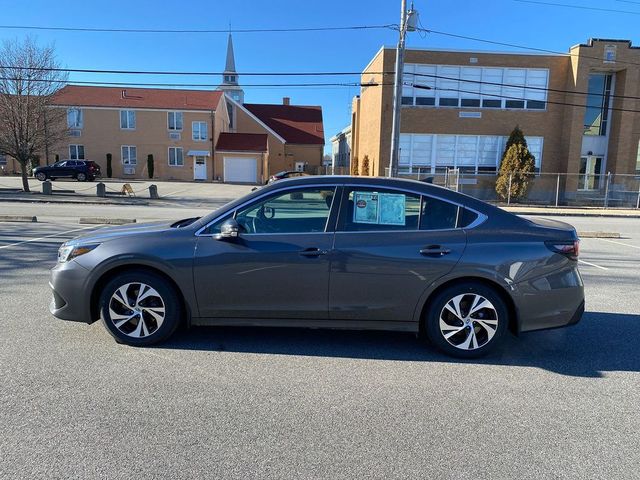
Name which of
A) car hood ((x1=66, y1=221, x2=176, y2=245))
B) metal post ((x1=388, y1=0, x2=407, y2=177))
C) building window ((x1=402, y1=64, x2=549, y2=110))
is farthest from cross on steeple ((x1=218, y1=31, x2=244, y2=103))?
car hood ((x1=66, y1=221, x2=176, y2=245))

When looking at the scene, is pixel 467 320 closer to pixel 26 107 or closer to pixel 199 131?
pixel 26 107

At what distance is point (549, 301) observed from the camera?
4.17m

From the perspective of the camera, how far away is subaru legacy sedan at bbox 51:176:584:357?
4.12 meters

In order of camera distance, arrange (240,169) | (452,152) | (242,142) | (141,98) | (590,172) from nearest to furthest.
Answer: (452,152), (590,172), (141,98), (240,169), (242,142)

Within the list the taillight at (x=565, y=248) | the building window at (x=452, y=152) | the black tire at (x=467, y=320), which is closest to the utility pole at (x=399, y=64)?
the building window at (x=452, y=152)

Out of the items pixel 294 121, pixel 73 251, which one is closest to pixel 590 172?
pixel 73 251

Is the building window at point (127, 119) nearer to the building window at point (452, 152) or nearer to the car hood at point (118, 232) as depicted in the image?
the building window at point (452, 152)

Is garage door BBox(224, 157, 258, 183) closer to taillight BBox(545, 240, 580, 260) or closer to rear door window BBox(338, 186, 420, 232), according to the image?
rear door window BBox(338, 186, 420, 232)

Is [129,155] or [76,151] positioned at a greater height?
[76,151]

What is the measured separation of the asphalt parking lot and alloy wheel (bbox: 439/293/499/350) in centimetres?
21

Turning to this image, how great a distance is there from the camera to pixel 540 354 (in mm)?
4430

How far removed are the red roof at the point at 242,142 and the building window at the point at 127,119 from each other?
7.49m

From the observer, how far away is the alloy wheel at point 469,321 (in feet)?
13.7

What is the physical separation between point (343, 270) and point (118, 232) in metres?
2.22
